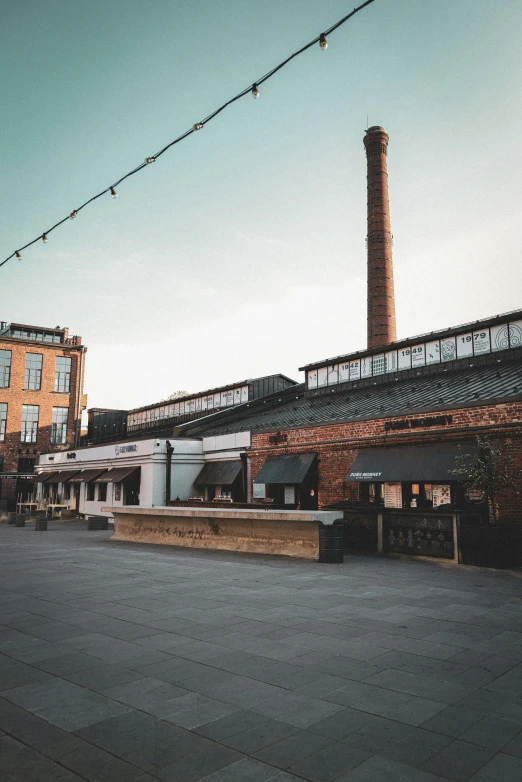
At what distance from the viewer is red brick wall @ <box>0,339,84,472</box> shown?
45.1 m

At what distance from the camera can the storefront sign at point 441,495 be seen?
15.9 metres

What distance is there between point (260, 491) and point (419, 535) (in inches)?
377

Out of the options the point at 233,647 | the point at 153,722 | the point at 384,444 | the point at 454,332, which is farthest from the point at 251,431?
the point at 153,722

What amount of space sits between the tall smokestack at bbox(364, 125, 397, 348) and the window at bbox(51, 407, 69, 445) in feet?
91.0

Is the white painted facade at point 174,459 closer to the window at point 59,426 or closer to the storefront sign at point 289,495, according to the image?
the storefront sign at point 289,495

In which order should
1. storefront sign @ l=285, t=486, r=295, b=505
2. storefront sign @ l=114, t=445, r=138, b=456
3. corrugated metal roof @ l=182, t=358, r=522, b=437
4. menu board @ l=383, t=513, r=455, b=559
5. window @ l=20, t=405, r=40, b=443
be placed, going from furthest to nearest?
window @ l=20, t=405, r=40, b=443, storefront sign @ l=114, t=445, r=138, b=456, storefront sign @ l=285, t=486, r=295, b=505, corrugated metal roof @ l=182, t=358, r=522, b=437, menu board @ l=383, t=513, r=455, b=559

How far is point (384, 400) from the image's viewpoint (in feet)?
66.8

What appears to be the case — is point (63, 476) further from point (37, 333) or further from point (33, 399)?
point (37, 333)

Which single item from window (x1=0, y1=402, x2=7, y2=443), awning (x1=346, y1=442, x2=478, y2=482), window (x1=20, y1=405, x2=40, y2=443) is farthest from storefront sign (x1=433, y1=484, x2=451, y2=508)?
window (x1=0, y1=402, x2=7, y2=443)

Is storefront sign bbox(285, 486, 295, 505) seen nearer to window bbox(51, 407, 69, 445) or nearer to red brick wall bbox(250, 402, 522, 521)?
red brick wall bbox(250, 402, 522, 521)

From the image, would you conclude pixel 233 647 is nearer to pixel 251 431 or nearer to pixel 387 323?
pixel 251 431

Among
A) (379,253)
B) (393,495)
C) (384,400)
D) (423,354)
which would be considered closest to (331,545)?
(393,495)

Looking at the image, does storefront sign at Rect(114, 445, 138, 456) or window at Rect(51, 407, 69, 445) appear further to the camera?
window at Rect(51, 407, 69, 445)

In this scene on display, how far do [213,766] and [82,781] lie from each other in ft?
2.59
